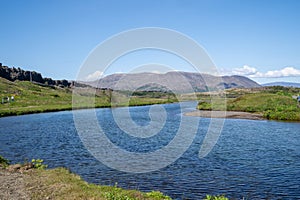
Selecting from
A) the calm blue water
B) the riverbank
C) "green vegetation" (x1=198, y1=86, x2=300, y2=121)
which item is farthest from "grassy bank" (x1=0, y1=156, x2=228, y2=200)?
"green vegetation" (x1=198, y1=86, x2=300, y2=121)

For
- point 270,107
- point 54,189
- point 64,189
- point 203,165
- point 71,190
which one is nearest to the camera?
point 71,190

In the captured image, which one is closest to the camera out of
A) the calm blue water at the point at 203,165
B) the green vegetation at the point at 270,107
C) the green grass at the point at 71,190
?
the green grass at the point at 71,190

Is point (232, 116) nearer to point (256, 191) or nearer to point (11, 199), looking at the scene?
point (256, 191)

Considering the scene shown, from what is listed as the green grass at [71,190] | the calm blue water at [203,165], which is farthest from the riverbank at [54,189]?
the calm blue water at [203,165]

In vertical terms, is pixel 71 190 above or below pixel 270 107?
below

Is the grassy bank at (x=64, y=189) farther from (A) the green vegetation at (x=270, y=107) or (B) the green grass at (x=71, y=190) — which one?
(A) the green vegetation at (x=270, y=107)

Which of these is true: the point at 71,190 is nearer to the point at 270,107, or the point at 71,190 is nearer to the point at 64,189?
the point at 64,189

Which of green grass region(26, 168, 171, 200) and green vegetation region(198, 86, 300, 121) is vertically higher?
green vegetation region(198, 86, 300, 121)

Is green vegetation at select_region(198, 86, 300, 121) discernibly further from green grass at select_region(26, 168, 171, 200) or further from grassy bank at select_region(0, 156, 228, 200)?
green grass at select_region(26, 168, 171, 200)

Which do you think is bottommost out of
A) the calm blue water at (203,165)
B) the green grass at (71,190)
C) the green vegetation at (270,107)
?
the calm blue water at (203,165)

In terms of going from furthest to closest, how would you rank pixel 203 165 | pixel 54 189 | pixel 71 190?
pixel 203 165 < pixel 54 189 < pixel 71 190

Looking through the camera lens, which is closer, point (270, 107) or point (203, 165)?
point (203, 165)

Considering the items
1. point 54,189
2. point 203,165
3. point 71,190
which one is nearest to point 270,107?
point 203,165

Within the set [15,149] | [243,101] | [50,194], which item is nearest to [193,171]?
[50,194]
